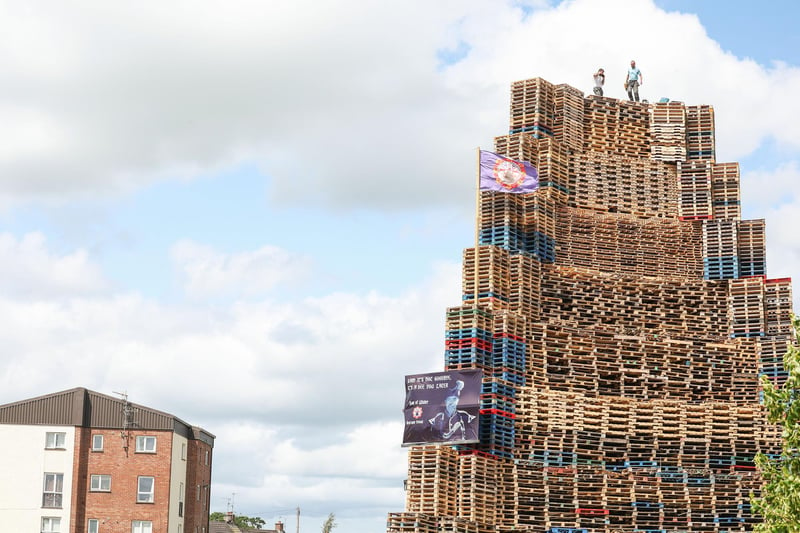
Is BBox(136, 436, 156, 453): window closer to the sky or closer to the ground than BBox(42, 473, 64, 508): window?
closer to the sky

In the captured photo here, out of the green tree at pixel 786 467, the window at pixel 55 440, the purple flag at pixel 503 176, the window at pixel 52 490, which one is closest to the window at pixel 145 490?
the window at pixel 52 490

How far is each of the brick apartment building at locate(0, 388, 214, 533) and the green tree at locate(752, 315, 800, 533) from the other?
116ft

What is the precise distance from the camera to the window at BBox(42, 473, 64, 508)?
52.1 m

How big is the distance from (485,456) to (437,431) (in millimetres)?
2408

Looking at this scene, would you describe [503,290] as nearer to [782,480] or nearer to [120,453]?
[120,453]

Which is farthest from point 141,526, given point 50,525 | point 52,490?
point 52,490

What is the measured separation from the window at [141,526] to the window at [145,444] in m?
3.09

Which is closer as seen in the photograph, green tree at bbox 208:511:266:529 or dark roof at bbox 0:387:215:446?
dark roof at bbox 0:387:215:446

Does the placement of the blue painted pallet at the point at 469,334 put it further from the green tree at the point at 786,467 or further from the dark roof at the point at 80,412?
the green tree at the point at 786,467

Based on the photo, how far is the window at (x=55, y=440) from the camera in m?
52.6

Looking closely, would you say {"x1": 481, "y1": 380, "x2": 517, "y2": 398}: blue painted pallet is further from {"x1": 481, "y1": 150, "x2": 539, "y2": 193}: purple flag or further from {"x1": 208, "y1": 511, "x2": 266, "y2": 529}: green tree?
{"x1": 208, "y1": 511, "x2": 266, "y2": 529}: green tree

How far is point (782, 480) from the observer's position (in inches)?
858

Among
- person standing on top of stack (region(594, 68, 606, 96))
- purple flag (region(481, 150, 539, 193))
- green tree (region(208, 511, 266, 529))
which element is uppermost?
person standing on top of stack (region(594, 68, 606, 96))


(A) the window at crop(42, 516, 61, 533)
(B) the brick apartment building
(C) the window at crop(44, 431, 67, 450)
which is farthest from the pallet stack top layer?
(A) the window at crop(42, 516, 61, 533)
